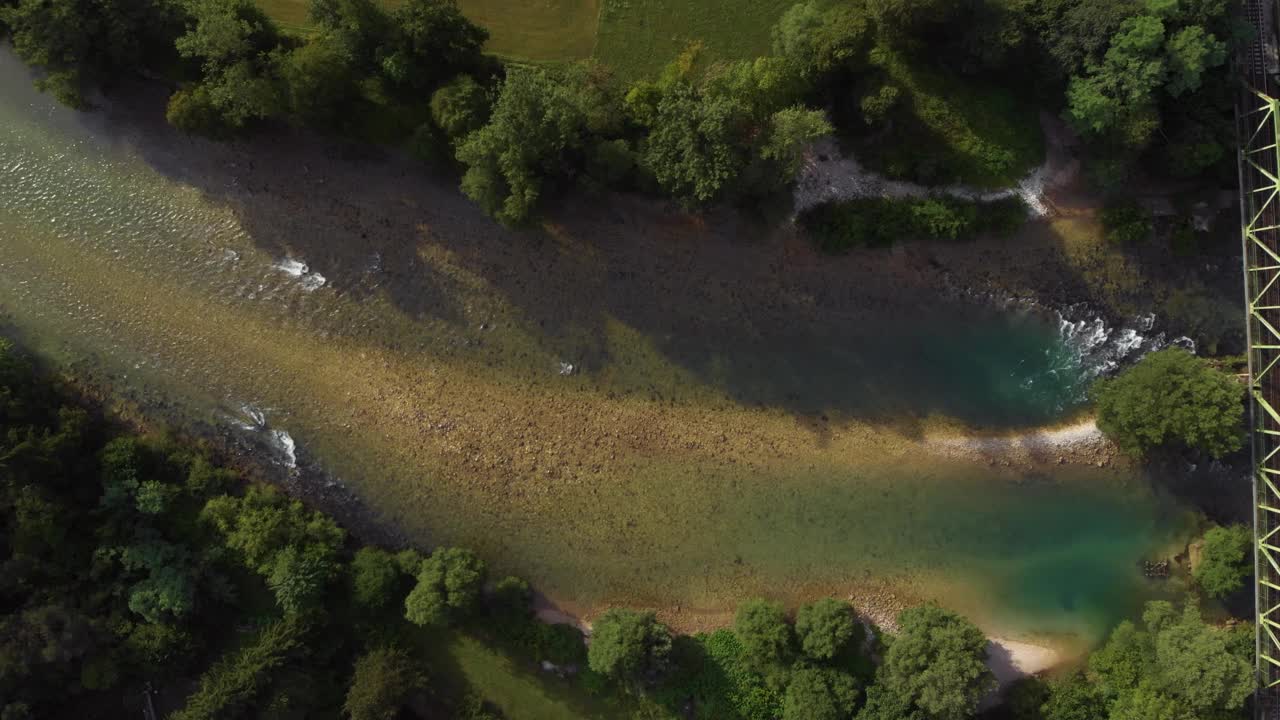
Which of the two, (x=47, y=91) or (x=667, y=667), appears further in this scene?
(x=47, y=91)

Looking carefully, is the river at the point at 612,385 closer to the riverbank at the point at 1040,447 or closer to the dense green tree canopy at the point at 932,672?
the riverbank at the point at 1040,447

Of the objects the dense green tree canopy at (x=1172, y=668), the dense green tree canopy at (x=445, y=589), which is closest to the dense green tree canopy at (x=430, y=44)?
the dense green tree canopy at (x=445, y=589)

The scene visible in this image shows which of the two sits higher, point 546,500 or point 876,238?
point 876,238

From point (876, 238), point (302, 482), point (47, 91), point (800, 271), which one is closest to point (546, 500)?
→ point (302, 482)

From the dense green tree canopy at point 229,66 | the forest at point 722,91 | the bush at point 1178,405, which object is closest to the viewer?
the forest at point 722,91

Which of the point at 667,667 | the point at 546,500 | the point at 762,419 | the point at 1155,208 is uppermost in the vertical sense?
the point at 1155,208

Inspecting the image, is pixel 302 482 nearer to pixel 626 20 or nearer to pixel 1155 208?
pixel 626 20
